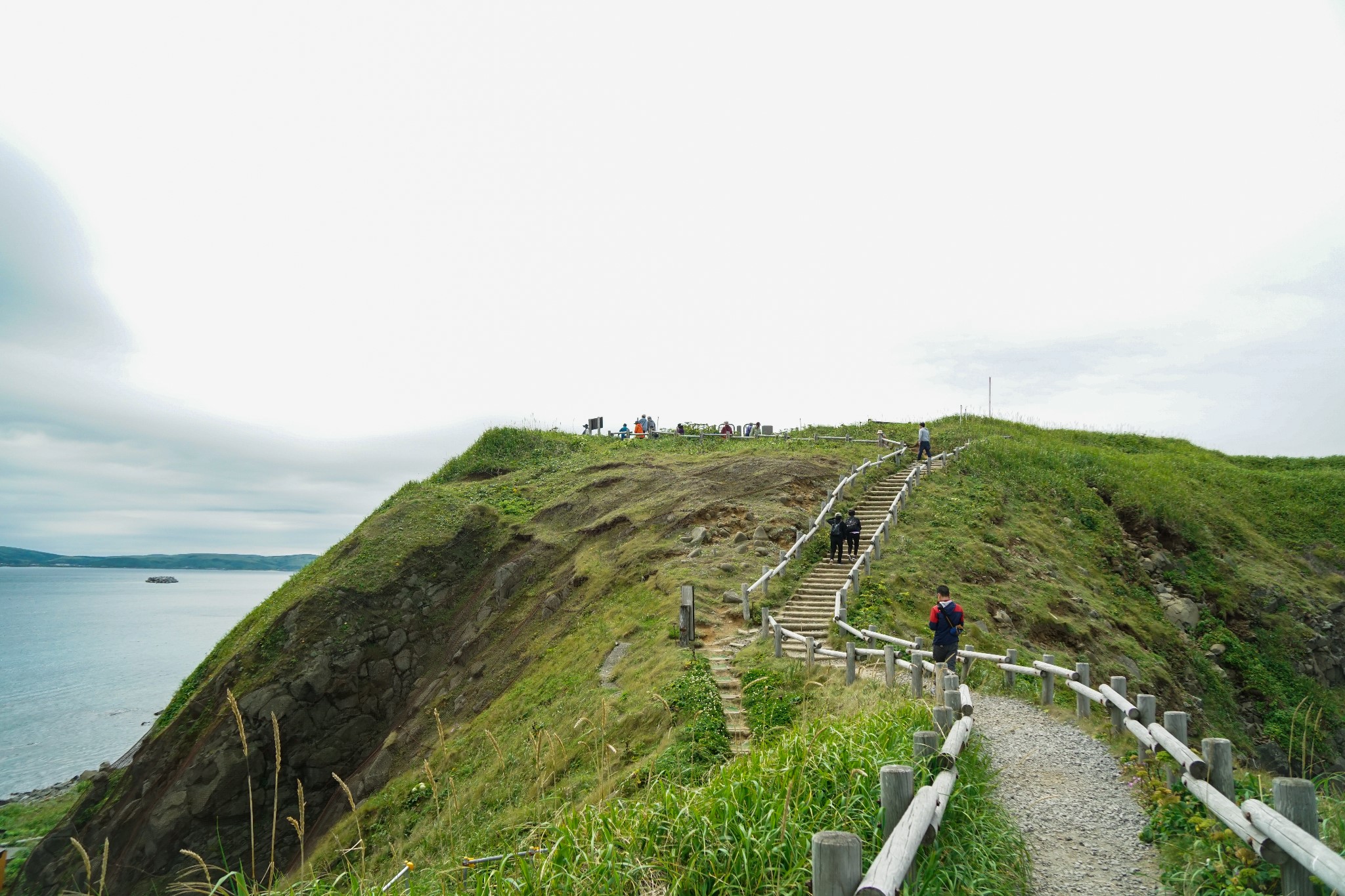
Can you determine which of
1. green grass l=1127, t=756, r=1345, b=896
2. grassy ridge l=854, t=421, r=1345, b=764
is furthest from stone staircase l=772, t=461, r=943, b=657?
green grass l=1127, t=756, r=1345, b=896

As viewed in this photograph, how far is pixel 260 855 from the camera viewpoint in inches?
779

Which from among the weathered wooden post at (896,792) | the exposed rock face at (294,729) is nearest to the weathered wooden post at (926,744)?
the weathered wooden post at (896,792)

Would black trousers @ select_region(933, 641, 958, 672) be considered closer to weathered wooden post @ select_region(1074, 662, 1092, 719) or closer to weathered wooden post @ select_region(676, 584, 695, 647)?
weathered wooden post @ select_region(1074, 662, 1092, 719)

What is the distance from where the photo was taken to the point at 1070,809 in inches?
279

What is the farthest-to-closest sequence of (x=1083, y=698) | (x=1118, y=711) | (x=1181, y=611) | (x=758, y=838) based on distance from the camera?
1. (x=1181, y=611)
2. (x=1083, y=698)
3. (x=1118, y=711)
4. (x=758, y=838)

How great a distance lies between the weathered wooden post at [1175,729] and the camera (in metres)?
6.77

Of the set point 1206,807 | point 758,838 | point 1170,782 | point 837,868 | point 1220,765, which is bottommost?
point 1170,782

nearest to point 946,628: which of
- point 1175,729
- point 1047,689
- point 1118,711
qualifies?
point 1047,689

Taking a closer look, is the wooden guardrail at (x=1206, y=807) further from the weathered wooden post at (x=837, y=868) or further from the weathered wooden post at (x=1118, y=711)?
the weathered wooden post at (x=1118, y=711)

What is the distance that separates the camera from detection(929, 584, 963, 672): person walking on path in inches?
503

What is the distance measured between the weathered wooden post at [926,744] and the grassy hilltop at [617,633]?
2.20 m

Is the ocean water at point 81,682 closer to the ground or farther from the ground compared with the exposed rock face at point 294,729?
closer to the ground

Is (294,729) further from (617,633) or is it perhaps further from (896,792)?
(896,792)

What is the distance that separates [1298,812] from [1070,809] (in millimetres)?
3180
